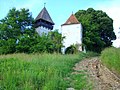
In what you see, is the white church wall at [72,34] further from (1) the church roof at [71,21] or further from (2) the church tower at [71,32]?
(1) the church roof at [71,21]

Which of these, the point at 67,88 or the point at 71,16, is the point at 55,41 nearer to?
the point at 71,16

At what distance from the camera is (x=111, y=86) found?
9375 millimetres

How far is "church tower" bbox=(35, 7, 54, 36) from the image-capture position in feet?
141

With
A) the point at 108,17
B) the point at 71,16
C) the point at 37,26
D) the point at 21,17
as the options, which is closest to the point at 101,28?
the point at 108,17

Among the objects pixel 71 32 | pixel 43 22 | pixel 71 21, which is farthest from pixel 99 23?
pixel 43 22

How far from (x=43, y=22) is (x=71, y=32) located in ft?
20.6

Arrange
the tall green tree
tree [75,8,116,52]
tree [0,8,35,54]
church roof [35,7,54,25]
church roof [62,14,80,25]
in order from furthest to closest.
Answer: church roof [35,7,54,25] < tree [75,8,116,52] < church roof [62,14,80,25] < the tall green tree < tree [0,8,35,54]

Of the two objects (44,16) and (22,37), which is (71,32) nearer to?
(44,16)

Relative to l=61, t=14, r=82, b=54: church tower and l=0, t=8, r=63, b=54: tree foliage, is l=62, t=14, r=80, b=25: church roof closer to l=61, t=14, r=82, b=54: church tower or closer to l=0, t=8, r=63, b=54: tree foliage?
l=61, t=14, r=82, b=54: church tower

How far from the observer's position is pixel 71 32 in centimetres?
3997

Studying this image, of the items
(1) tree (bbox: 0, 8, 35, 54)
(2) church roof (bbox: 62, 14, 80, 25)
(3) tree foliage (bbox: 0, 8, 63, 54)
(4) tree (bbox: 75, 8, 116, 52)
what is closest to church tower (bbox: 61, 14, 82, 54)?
(2) church roof (bbox: 62, 14, 80, 25)

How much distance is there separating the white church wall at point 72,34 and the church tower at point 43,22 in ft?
12.6

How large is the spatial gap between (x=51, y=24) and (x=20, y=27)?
30.9 ft

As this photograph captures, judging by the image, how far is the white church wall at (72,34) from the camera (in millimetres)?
38562
